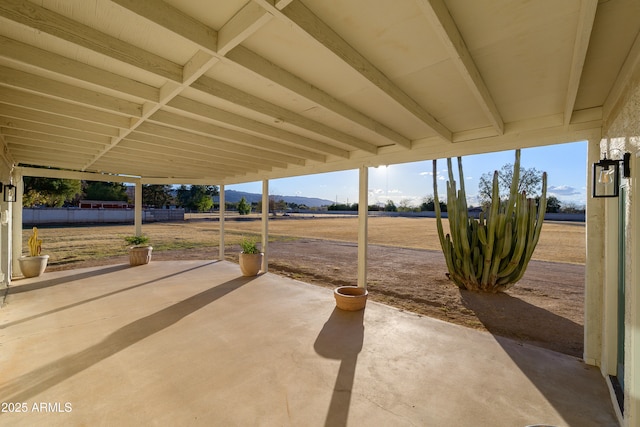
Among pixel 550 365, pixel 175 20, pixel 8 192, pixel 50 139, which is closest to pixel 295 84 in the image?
Answer: pixel 175 20

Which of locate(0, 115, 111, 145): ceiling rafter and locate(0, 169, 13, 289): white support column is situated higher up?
locate(0, 115, 111, 145): ceiling rafter

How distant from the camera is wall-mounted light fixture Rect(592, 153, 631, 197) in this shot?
1745 mm

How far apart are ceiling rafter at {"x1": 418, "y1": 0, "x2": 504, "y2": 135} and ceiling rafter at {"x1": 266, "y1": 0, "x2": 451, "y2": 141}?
501 millimetres

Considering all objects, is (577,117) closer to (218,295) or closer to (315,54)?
(315,54)

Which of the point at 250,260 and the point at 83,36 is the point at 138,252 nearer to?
the point at 250,260

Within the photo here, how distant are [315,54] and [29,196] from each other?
15.3 m

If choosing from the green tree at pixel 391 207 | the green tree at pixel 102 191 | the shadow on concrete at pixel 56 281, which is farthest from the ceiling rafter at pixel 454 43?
the green tree at pixel 391 207

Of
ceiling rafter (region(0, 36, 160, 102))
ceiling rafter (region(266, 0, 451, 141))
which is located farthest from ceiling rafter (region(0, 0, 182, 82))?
ceiling rafter (region(266, 0, 451, 141))

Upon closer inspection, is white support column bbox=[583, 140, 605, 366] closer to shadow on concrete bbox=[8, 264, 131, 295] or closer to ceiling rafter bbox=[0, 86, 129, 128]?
ceiling rafter bbox=[0, 86, 129, 128]

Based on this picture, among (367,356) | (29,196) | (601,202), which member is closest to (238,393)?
(367,356)

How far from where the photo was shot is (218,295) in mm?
4656

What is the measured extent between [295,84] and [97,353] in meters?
3.21

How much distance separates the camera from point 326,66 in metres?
1.98

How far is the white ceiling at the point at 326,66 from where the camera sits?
1.44 metres
